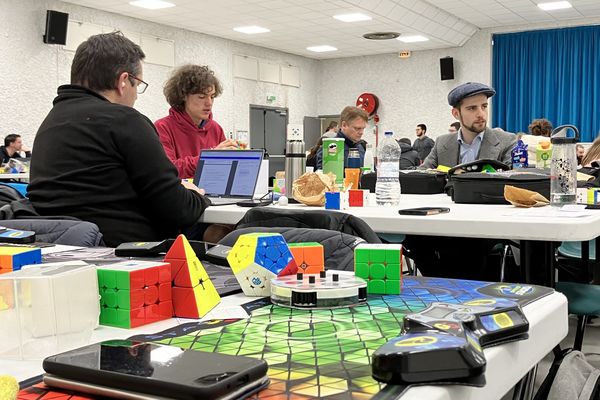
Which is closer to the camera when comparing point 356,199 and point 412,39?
point 356,199

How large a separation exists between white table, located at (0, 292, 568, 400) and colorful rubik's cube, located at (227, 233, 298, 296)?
0.09 ft

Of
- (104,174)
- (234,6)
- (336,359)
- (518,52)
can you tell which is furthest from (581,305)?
(518,52)

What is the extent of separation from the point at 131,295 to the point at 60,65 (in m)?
9.25

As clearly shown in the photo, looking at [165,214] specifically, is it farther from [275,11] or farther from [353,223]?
[275,11]

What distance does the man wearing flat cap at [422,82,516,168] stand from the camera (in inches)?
160

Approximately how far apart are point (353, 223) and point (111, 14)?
371 inches

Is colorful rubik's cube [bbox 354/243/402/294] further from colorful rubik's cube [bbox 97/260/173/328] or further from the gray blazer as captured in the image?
the gray blazer

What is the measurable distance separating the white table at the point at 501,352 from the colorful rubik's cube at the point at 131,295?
0.04ft

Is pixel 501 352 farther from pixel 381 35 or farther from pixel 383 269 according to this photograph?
pixel 381 35

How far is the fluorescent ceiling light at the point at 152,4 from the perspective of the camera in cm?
940

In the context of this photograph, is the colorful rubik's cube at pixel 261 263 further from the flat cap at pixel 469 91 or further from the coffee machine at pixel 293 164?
the flat cap at pixel 469 91

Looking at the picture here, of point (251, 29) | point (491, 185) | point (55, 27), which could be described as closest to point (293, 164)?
point (491, 185)

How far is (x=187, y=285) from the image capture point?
914 mm

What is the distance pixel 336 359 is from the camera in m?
0.71
